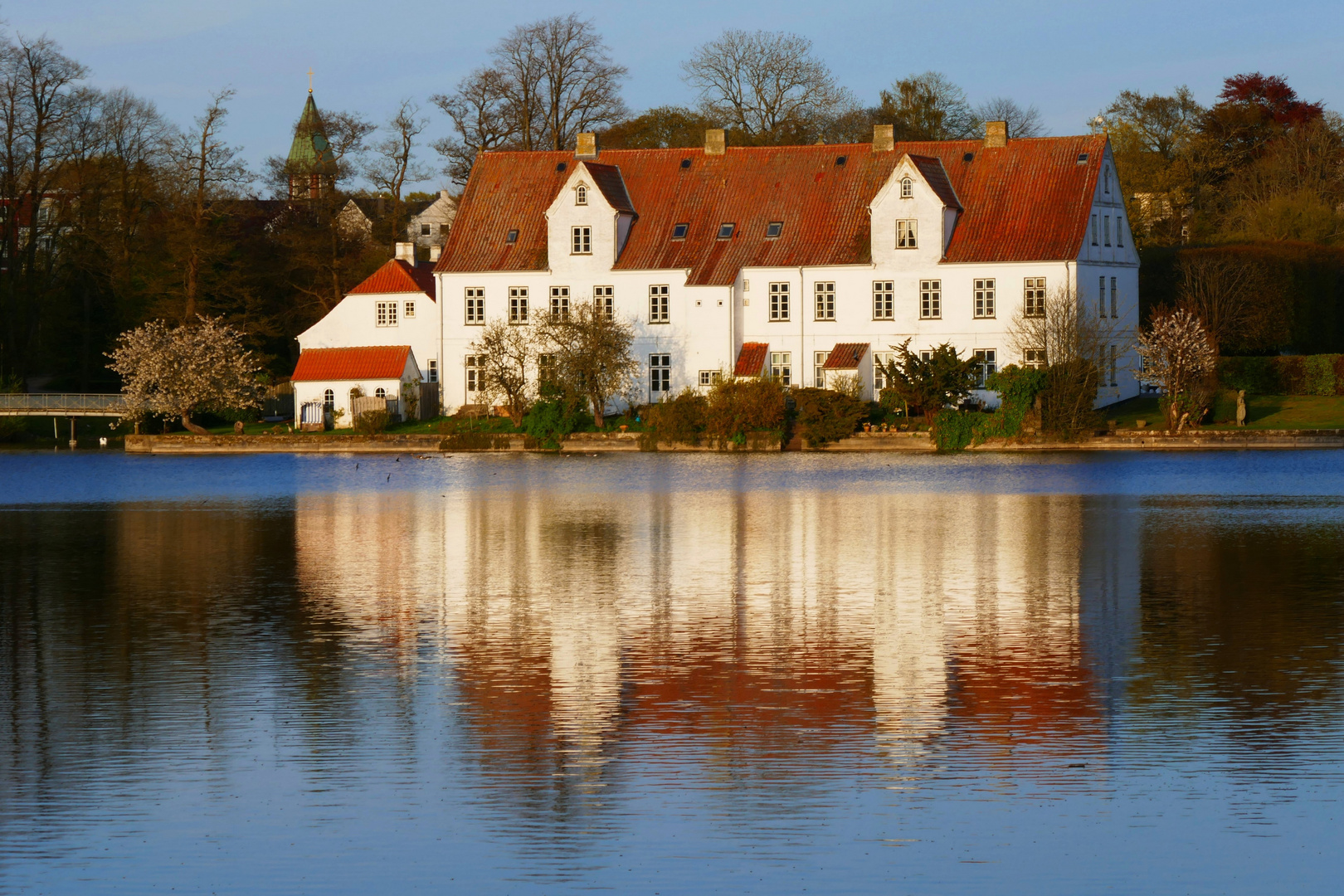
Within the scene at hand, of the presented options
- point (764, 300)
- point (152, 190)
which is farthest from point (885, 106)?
point (152, 190)

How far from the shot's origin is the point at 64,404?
63.1 meters

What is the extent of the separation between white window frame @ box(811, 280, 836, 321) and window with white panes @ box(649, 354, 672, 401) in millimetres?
5527

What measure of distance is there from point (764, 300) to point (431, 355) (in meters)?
13.1

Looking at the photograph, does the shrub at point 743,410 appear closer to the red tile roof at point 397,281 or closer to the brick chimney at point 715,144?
the brick chimney at point 715,144

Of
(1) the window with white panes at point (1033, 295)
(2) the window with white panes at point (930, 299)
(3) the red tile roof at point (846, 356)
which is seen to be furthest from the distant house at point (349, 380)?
(1) the window with white panes at point (1033, 295)

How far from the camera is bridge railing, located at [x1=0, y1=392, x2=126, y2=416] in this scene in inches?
2459

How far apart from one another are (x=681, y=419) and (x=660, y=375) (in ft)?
25.3

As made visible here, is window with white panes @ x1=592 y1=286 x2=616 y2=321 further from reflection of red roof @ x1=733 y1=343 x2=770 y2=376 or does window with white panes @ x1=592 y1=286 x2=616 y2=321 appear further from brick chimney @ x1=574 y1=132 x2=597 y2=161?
brick chimney @ x1=574 y1=132 x2=597 y2=161

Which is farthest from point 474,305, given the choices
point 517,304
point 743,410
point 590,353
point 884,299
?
point 884,299

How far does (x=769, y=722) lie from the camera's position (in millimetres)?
10867

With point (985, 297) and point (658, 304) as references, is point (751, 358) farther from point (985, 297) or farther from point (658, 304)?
point (985, 297)

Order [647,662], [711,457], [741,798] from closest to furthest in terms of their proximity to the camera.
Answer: [741,798], [647,662], [711,457]

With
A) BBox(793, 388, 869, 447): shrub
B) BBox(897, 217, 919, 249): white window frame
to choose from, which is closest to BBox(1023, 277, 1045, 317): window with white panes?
BBox(897, 217, 919, 249): white window frame

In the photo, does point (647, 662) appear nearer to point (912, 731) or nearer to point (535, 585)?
point (912, 731)
